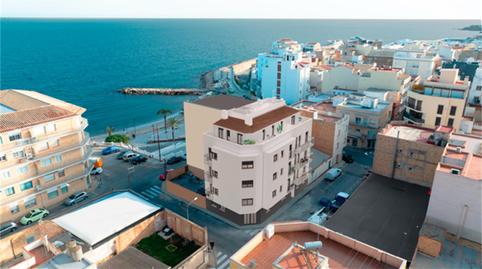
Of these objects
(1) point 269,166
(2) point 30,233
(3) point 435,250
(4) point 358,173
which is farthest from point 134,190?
(3) point 435,250

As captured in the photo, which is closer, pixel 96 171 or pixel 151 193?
pixel 151 193

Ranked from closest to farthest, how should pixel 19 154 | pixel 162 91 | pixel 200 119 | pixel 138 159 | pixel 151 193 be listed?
pixel 19 154 < pixel 200 119 < pixel 151 193 < pixel 138 159 < pixel 162 91

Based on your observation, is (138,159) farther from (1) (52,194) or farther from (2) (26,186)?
(2) (26,186)

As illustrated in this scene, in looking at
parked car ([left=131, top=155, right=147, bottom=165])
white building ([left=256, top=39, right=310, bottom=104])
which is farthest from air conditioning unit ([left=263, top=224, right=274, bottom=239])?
white building ([left=256, top=39, right=310, bottom=104])

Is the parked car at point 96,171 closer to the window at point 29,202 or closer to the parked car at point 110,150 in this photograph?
the parked car at point 110,150

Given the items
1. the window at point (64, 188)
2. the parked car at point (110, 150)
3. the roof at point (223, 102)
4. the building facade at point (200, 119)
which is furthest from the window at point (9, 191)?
the roof at point (223, 102)

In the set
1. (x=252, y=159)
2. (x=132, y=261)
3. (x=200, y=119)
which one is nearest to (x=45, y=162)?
(x=132, y=261)

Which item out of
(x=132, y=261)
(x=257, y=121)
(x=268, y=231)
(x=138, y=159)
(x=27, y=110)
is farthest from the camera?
(x=138, y=159)

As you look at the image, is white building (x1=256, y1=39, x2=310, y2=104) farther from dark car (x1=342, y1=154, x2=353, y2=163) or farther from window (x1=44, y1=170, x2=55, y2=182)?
window (x1=44, y1=170, x2=55, y2=182)
